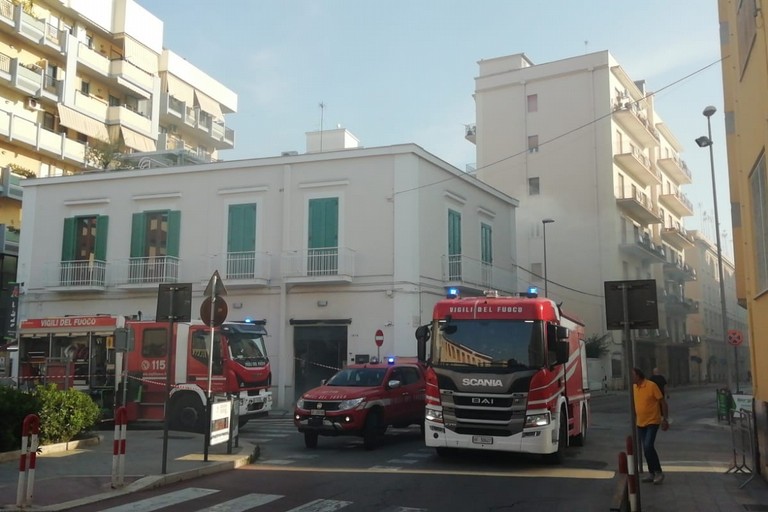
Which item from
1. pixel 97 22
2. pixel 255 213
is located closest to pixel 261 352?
pixel 255 213

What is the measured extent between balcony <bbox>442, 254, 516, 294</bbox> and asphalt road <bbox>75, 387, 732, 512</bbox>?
38.8ft

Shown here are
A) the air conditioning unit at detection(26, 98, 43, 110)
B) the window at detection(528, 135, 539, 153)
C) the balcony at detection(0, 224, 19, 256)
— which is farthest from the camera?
the window at detection(528, 135, 539, 153)

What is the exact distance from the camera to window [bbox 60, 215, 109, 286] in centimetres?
2942

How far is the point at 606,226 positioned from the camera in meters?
43.0

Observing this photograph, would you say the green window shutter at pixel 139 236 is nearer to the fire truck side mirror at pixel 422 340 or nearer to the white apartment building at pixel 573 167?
the fire truck side mirror at pixel 422 340

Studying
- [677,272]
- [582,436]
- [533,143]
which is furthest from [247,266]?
[677,272]

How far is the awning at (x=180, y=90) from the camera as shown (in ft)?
162

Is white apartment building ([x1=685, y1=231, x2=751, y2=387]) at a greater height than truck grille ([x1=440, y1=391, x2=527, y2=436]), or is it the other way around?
white apartment building ([x1=685, y1=231, x2=751, y2=387])

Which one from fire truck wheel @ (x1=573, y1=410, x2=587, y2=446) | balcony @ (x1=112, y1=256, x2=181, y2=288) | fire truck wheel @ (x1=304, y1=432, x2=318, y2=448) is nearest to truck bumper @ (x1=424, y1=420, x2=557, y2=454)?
fire truck wheel @ (x1=573, y1=410, x2=587, y2=446)

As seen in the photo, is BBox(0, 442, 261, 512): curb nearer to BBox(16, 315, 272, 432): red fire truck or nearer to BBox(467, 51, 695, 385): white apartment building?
BBox(16, 315, 272, 432): red fire truck

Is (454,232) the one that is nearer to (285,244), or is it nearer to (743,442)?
(285,244)

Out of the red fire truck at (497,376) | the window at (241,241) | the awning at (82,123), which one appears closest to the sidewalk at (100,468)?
the red fire truck at (497,376)

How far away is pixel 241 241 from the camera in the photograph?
28.0m

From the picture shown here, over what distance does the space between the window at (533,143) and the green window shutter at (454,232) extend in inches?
693
